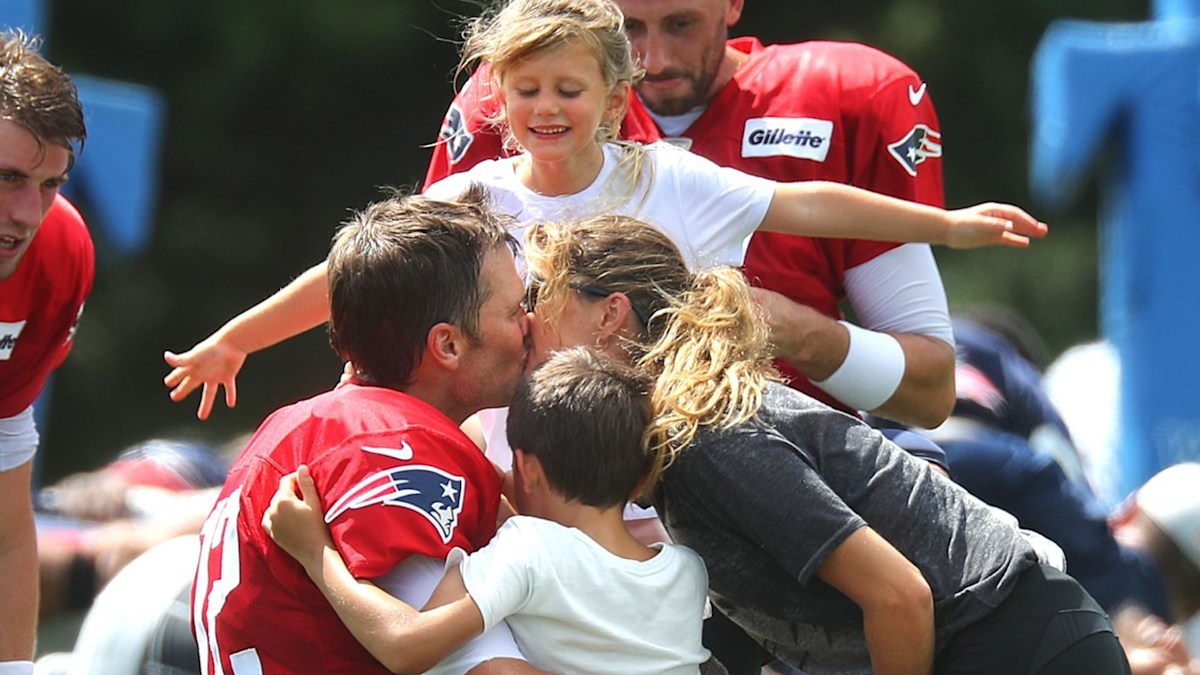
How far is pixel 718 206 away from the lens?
3.21m

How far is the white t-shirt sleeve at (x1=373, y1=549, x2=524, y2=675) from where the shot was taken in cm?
239

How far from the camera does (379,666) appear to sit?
2.48 m

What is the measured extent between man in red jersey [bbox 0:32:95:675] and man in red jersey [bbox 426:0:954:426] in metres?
0.78

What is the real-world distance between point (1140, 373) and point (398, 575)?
4.27m

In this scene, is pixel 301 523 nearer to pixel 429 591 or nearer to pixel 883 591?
pixel 429 591

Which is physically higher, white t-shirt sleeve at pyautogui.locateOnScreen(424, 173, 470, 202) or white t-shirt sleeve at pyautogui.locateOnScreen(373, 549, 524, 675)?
white t-shirt sleeve at pyautogui.locateOnScreen(424, 173, 470, 202)

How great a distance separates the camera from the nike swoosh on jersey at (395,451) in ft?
7.82

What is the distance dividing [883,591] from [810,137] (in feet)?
4.21

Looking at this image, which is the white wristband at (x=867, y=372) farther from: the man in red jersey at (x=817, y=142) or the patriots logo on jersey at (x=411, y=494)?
the patriots logo on jersey at (x=411, y=494)

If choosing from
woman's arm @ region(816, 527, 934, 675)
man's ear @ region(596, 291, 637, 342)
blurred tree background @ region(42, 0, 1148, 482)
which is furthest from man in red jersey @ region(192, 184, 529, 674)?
blurred tree background @ region(42, 0, 1148, 482)

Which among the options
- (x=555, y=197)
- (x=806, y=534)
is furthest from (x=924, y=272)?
(x=806, y=534)

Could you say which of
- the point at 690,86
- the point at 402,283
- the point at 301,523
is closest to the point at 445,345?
the point at 402,283

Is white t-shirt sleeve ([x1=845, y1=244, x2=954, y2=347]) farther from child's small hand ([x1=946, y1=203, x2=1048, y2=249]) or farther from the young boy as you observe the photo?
the young boy

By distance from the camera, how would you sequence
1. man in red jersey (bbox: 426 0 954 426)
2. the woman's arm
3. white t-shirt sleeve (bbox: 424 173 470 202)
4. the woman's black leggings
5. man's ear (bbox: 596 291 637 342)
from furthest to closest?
man in red jersey (bbox: 426 0 954 426) → white t-shirt sleeve (bbox: 424 173 470 202) → man's ear (bbox: 596 291 637 342) → the woman's black leggings → the woman's arm
